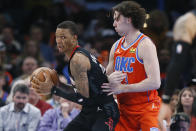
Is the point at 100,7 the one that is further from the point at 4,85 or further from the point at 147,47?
the point at 147,47

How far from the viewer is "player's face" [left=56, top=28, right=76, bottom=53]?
18.9 ft

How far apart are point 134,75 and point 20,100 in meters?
2.77

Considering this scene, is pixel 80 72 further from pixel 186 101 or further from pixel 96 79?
pixel 186 101

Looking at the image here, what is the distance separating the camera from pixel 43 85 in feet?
18.5

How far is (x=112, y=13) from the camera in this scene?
6145mm

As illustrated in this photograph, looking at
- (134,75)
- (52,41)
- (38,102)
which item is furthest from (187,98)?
(52,41)

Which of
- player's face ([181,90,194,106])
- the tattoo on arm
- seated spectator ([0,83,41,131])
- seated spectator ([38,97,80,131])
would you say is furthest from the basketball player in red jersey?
seated spectator ([0,83,41,131])

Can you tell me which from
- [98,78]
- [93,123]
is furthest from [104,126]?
[98,78]

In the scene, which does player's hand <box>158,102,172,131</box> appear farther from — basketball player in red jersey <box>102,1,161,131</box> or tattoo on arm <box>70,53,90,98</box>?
tattoo on arm <box>70,53,90,98</box>

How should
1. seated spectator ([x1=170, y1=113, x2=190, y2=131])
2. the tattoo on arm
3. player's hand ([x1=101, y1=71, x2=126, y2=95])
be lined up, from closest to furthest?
the tattoo on arm < player's hand ([x1=101, y1=71, x2=126, y2=95]) < seated spectator ([x1=170, y1=113, x2=190, y2=131])

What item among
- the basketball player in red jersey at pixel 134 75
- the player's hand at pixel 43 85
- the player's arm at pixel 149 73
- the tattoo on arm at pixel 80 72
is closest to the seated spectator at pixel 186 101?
the basketball player in red jersey at pixel 134 75

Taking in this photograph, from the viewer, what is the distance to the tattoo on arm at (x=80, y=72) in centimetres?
553

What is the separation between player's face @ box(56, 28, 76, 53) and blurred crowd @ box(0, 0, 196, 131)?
1.82m

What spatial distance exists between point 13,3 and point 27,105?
20.2 feet
